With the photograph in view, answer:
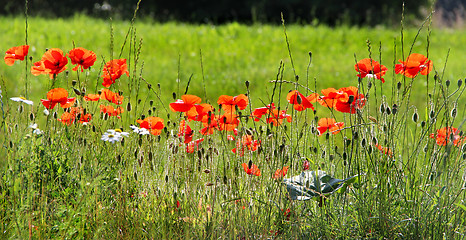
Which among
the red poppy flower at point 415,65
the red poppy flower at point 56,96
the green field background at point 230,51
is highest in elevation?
the red poppy flower at point 415,65

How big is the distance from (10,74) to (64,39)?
1945mm

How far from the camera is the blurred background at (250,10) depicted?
1431 cm

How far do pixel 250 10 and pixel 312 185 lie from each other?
12897 mm

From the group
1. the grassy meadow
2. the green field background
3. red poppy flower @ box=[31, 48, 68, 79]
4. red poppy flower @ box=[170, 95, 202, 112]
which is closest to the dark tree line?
the green field background

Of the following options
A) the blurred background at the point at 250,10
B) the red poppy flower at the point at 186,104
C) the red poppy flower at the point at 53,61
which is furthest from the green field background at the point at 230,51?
the red poppy flower at the point at 186,104

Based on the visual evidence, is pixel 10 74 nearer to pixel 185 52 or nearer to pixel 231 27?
pixel 185 52

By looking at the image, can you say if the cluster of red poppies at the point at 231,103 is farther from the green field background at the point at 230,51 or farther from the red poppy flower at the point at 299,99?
the green field background at the point at 230,51

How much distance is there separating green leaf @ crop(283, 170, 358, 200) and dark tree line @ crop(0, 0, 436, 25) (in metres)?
11.5

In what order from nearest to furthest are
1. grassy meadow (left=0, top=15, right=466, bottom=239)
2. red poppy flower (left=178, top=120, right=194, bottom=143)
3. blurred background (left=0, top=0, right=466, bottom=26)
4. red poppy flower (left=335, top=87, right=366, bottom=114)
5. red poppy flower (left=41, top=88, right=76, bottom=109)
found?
1. grassy meadow (left=0, top=15, right=466, bottom=239)
2. red poppy flower (left=335, top=87, right=366, bottom=114)
3. red poppy flower (left=41, top=88, right=76, bottom=109)
4. red poppy flower (left=178, top=120, right=194, bottom=143)
5. blurred background (left=0, top=0, right=466, bottom=26)

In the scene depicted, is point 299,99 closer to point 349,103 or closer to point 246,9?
point 349,103

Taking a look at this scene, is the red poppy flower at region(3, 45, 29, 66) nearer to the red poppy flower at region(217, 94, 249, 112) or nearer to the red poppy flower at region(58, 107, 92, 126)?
the red poppy flower at region(58, 107, 92, 126)

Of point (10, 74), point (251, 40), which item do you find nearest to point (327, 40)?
point (251, 40)

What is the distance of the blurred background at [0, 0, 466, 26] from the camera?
1431cm

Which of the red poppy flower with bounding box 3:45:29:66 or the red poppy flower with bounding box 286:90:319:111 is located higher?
the red poppy flower with bounding box 3:45:29:66
